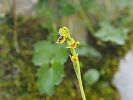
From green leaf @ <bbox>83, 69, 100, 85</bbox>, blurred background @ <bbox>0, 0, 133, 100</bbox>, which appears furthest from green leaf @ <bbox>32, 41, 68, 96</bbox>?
green leaf @ <bbox>83, 69, 100, 85</bbox>

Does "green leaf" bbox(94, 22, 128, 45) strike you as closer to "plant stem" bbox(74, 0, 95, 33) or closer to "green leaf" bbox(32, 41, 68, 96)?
"plant stem" bbox(74, 0, 95, 33)

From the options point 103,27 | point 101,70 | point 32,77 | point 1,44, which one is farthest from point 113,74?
point 1,44

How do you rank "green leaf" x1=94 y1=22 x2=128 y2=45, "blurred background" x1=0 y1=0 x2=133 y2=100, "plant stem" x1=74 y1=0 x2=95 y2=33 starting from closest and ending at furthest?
"blurred background" x1=0 y1=0 x2=133 y2=100, "green leaf" x1=94 y1=22 x2=128 y2=45, "plant stem" x1=74 y1=0 x2=95 y2=33

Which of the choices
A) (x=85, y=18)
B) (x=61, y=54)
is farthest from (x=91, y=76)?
(x=85, y=18)

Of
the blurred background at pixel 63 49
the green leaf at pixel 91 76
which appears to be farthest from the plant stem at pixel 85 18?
the green leaf at pixel 91 76

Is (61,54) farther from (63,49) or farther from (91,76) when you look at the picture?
(91,76)

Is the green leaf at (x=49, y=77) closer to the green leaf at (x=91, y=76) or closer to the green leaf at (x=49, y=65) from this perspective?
the green leaf at (x=49, y=65)

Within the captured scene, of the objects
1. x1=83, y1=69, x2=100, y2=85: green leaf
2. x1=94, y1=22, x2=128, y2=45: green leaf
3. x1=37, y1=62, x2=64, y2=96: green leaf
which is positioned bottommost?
x1=37, y1=62, x2=64, y2=96: green leaf
